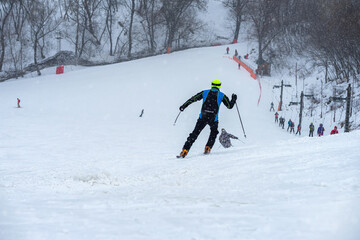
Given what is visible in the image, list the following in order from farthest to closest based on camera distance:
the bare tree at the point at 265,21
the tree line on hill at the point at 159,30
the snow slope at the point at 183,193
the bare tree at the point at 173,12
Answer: the bare tree at the point at 173,12 < the bare tree at the point at 265,21 < the tree line on hill at the point at 159,30 < the snow slope at the point at 183,193

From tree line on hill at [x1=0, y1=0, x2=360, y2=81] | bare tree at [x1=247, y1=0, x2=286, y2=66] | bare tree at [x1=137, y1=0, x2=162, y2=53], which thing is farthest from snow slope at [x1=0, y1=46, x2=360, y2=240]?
bare tree at [x1=137, y1=0, x2=162, y2=53]

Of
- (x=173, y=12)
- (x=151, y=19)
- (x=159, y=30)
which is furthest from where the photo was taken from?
(x=159, y=30)

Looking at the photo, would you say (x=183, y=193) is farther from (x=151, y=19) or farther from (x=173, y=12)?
(x=173, y=12)

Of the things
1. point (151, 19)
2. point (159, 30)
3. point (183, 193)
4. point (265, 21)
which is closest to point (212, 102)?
point (183, 193)

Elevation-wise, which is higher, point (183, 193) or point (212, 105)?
point (212, 105)

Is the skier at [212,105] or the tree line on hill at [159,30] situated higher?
the tree line on hill at [159,30]

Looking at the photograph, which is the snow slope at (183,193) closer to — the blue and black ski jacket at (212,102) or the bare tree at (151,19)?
the blue and black ski jacket at (212,102)

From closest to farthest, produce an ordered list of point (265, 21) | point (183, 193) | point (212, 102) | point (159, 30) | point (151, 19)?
point (183, 193) → point (212, 102) → point (265, 21) → point (151, 19) → point (159, 30)

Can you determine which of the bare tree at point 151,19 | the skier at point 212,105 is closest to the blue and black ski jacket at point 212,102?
the skier at point 212,105

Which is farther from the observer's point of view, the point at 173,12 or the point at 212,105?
the point at 173,12

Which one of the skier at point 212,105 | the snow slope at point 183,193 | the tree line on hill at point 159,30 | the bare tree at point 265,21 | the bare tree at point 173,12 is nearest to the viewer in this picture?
the snow slope at point 183,193

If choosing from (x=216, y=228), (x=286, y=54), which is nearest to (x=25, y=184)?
(x=216, y=228)

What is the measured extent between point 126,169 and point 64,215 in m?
3.50

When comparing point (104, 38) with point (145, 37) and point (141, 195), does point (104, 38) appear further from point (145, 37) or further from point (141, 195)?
point (141, 195)
